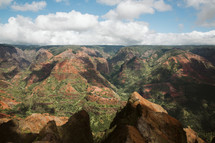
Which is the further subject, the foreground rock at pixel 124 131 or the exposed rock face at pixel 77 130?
the exposed rock face at pixel 77 130

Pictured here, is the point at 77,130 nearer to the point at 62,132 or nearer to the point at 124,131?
the point at 62,132

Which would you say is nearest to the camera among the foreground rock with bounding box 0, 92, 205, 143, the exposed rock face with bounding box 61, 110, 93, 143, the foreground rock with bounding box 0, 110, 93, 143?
the foreground rock with bounding box 0, 92, 205, 143

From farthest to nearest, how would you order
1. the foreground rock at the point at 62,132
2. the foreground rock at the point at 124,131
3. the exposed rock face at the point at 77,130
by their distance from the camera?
1. the exposed rock face at the point at 77,130
2. the foreground rock at the point at 62,132
3. the foreground rock at the point at 124,131

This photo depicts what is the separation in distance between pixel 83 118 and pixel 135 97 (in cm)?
2263

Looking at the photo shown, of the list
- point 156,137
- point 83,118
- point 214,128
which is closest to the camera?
point 156,137

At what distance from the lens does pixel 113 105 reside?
184250 millimetres

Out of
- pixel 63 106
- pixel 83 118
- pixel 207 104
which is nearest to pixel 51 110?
pixel 63 106

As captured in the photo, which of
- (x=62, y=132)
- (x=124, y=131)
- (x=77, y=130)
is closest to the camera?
(x=124, y=131)

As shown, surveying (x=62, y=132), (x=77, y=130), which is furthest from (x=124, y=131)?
(x=62, y=132)

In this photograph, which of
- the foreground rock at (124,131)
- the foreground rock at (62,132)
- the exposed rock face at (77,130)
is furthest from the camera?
the exposed rock face at (77,130)

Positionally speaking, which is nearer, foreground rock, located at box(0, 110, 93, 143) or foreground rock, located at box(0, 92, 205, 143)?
foreground rock, located at box(0, 92, 205, 143)

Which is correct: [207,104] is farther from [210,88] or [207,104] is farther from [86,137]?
[86,137]

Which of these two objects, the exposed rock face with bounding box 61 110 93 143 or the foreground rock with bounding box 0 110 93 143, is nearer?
the foreground rock with bounding box 0 110 93 143

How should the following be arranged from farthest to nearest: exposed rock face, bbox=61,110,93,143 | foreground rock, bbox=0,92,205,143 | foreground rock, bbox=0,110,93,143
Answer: exposed rock face, bbox=61,110,93,143 → foreground rock, bbox=0,110,93,143 → foreground rock, bbox=0,92,205,143
